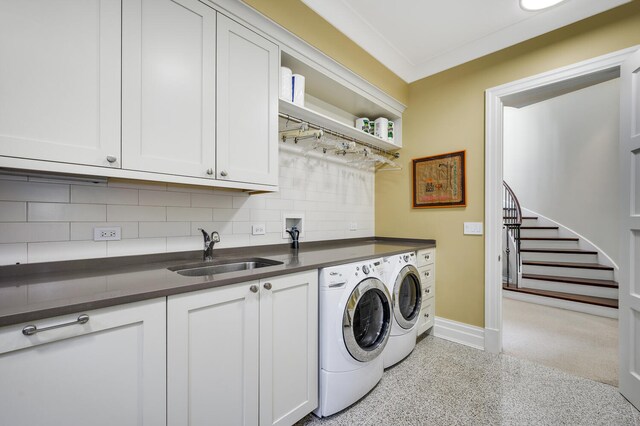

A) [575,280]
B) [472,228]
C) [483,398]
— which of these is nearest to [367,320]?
[483,398]

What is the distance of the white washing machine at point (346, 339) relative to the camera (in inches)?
65.3

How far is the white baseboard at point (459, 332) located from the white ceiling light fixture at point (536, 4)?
2.68 m

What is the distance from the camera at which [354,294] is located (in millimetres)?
1742

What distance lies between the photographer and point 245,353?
131 centimetres

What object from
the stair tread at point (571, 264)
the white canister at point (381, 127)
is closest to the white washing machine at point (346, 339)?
the white canister at point (381, 127)

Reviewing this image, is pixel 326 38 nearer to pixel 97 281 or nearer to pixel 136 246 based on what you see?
pixel 136 246

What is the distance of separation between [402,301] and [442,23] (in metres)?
2.39

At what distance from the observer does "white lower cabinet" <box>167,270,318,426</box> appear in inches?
44.2

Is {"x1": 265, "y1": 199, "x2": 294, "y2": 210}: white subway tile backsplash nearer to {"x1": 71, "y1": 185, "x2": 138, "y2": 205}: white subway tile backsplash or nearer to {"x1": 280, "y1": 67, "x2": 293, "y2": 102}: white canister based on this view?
{"x1": 280, "y1": 67, "x2": 293, "y2": 102}: white canister

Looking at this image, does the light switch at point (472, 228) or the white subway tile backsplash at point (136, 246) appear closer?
the white subway tile backsplash at point (136, 246)

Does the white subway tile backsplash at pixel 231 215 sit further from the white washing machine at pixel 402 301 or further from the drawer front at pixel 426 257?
the drawer front at pixel 426 257

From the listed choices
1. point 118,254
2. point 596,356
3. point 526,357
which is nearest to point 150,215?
point 118,254

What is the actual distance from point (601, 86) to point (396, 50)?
155 inches

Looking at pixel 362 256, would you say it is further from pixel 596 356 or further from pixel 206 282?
pixel 596 356
